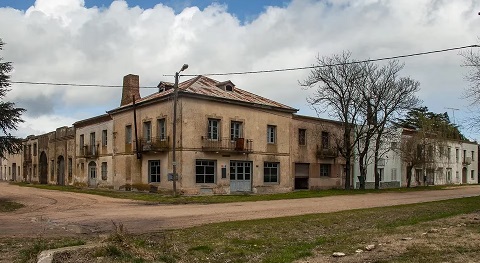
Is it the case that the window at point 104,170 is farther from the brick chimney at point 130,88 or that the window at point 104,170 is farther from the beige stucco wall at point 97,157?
the brick chimney at point 130,88

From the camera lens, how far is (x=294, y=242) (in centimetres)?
1058

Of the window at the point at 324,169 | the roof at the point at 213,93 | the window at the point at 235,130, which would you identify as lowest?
the window at the point at 324,169

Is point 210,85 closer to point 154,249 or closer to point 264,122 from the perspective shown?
point 264,122

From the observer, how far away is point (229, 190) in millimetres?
34000

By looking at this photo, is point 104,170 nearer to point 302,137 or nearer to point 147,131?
point 147,131

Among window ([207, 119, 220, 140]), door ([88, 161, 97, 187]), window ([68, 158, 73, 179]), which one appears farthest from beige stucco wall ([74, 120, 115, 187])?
window ([207, 119, 220, 140])

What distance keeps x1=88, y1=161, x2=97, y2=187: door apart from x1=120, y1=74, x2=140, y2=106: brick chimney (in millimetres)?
6808

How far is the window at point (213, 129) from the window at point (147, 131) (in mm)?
4829

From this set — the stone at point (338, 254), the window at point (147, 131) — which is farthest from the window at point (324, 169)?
the stone at point (338, 254)

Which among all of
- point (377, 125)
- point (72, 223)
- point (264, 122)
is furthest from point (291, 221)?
point (377, 125)

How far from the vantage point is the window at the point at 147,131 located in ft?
116

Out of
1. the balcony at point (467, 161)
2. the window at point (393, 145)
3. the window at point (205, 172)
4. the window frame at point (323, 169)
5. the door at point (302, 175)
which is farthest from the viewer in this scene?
the balcony at point (467, 161)

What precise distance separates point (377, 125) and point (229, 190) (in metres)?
14.3

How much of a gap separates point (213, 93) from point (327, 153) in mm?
13076
